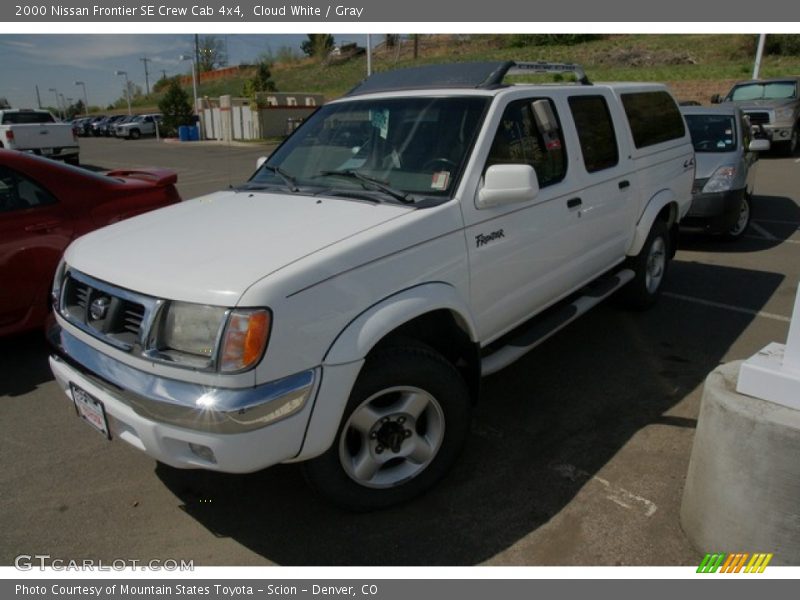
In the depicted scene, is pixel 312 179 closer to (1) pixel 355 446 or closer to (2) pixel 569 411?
(1) pixel 355 446

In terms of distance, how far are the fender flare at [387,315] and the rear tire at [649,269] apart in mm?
2747

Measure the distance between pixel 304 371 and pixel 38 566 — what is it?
1.55 meters

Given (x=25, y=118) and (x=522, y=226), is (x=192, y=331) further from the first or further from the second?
(x=25, y=118)

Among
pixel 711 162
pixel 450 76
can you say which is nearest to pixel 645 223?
pixel 450 76

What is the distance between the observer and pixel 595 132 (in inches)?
174

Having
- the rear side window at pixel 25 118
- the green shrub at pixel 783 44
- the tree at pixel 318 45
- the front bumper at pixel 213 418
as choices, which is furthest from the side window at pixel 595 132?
the tree at pixel 318 45

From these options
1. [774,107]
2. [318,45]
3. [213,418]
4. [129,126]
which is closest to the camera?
[213,418]

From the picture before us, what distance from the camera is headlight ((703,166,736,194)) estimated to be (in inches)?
293

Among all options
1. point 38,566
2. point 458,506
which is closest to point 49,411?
point 38,566

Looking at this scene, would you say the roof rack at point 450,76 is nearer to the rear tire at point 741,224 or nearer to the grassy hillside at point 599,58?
the rear tire at point 741,224

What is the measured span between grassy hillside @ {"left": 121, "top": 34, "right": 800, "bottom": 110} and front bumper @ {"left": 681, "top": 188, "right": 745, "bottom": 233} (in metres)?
25.7

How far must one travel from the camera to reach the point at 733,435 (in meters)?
2.41

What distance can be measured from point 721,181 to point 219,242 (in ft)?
22.4

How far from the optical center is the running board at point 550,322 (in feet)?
11.4
